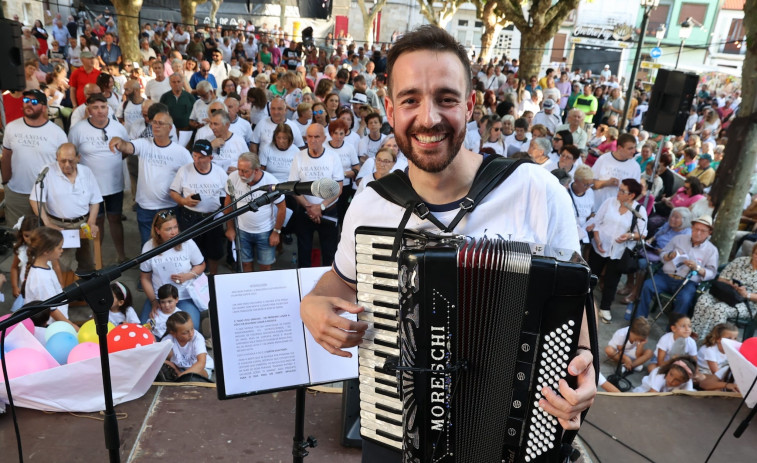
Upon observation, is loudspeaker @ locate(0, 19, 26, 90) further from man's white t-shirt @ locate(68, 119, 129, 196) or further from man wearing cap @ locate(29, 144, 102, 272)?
man wearing cap @ locate(29, 144, 102, 272)

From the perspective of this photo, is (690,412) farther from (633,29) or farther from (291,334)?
(633,29)

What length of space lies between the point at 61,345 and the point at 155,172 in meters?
2.64

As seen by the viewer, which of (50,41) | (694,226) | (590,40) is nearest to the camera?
(694,226)

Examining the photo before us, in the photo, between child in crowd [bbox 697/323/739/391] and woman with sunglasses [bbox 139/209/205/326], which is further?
woman with sunglasses [bbox 139/209/205/326]

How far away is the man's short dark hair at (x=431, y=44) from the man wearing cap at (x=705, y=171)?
305 inches

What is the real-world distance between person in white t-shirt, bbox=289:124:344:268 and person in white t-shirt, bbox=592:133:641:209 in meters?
3.16

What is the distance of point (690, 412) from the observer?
147 inches

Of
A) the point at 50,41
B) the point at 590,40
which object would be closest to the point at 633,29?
the point at 590,40

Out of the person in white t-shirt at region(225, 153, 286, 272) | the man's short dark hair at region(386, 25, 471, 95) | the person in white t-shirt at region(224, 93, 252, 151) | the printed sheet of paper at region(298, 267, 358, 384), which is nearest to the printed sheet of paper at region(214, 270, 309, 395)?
the printed sheet of paper at region(298, 267, 358, 384)

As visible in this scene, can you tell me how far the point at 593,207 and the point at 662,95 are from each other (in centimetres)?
155

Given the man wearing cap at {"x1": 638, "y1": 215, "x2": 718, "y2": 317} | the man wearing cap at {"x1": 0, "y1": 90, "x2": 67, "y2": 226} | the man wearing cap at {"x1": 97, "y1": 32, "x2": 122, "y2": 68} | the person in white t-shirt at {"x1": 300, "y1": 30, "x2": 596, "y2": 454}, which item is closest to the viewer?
the person in white t-shirt at {"x1": 300, "y1": 30, "x2": 596, "y2": 454}

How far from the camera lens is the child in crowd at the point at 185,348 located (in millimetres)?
4192

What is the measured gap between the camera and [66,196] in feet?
17.3

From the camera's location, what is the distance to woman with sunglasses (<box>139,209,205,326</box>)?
16.3 ft
